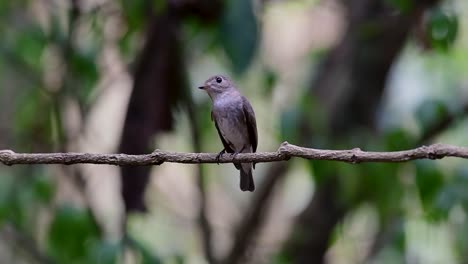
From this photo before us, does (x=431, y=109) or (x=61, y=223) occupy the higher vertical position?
(x=431, y=109)

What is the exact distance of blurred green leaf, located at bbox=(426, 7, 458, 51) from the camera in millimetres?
4527

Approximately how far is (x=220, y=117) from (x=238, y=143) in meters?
0.18

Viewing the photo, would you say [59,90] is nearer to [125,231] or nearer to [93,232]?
[93,232]

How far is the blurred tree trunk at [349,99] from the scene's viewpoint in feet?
21.0

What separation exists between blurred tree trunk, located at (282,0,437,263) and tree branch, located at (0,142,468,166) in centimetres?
308

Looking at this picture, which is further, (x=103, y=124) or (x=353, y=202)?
(x=103, y=124)

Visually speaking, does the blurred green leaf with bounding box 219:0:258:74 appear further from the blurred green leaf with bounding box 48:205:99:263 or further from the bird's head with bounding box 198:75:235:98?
the blurred green leaf with bounding box 48:205:99:263

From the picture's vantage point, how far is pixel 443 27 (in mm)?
4535

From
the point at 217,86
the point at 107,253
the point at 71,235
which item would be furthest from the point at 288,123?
the point at 71,235

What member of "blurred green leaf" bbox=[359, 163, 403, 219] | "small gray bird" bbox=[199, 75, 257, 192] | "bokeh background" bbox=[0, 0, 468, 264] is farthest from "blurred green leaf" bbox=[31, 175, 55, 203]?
"blurred green leaf" bbox=[359, 163, 403, 219]

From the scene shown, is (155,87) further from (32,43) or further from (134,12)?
(32,43)

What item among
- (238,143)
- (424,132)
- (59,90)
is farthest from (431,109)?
(59,90)

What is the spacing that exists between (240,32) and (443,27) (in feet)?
3.38

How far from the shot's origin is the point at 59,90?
5977mm
